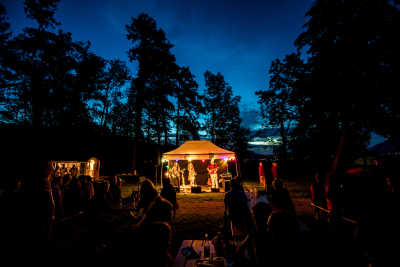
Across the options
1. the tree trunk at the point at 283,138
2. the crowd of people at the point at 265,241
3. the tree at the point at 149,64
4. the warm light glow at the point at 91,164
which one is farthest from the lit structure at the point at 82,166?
the tree trunk at the point at 283,138

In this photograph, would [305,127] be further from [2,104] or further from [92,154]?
[2,104]

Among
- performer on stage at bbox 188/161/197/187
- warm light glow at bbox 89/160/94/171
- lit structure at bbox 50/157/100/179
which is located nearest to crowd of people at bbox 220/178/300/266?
performer on stage at bbox 188/161/197/187

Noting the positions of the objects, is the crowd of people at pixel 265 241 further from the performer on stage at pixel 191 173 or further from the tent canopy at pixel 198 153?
the performer on stage at pixel 191 173

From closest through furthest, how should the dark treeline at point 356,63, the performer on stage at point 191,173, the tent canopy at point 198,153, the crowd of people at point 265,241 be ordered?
the crowd of people at point 265,241, the dark treeline at point 356,63, the tent canopy at point 198,153, the performer on stage at point 191,173

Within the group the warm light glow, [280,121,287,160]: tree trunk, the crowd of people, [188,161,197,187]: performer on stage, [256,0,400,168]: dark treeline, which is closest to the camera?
the crowd of people

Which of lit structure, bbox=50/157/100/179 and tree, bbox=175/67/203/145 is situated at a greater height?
tree, bbox=175/67/203/145

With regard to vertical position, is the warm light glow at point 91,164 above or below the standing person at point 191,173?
above

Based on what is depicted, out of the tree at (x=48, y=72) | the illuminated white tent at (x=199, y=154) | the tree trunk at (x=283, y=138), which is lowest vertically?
the illuminated white tent at (x=199, y=154)

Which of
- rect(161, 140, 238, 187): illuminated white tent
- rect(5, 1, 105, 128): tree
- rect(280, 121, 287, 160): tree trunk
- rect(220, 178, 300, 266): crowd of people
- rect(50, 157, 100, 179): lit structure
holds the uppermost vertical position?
rect(5, 1, 105, 128): tree

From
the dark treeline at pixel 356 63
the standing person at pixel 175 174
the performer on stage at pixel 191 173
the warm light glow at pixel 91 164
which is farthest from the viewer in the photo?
the performer on stage at pixel 191 173

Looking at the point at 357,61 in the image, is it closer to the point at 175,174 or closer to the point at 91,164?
the point at 175,174

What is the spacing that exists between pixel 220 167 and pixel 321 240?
11185 millimetres

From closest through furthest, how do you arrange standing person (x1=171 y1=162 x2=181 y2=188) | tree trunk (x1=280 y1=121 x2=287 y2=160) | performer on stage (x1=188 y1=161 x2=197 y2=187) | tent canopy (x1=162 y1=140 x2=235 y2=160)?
tent canopy (x1=162 y1=140 x2=235 y2=160)
standing person (x1=171 y1=162 x2=181 y2=188)
performer on stage (x1=188 y1=161 x2=197 y2=187)
tree trunk (x1=280 y1=121 x2=287 y2=160)

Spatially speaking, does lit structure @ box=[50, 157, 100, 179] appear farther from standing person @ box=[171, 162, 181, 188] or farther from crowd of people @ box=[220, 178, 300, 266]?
crowd of people @ box=[220, 178, 300, 266]
